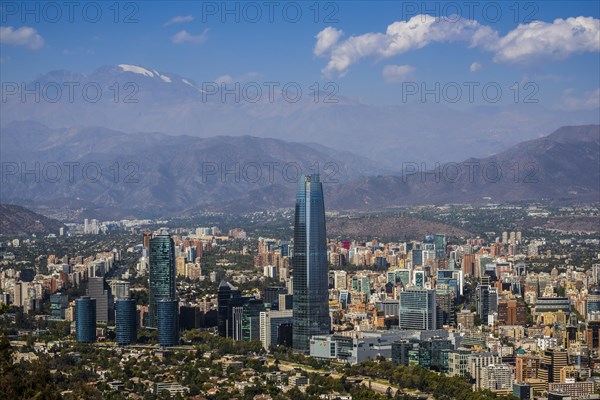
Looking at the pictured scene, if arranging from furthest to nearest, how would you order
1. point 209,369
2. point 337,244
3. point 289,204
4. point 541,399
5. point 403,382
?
point 289,204 → point 337,244 → point 209,369 → point 403,382 → point 541,399

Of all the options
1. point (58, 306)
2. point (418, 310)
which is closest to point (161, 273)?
point (58, 306)

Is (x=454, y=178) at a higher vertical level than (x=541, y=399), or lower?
higher

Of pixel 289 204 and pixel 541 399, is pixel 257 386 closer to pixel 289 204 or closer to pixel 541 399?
pixel 541 399

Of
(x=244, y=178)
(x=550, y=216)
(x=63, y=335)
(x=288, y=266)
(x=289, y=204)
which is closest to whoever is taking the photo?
(x=63, y=335)

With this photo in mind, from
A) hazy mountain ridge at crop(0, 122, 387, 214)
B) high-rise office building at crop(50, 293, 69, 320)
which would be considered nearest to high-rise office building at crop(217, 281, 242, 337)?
high-rise office building at crop(50, 293, 69, 320)

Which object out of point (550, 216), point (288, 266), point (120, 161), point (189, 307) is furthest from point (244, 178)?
point (189, 307)

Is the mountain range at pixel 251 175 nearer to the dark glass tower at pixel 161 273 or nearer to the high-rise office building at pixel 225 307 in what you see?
the dark glass tower at pixel 161 273

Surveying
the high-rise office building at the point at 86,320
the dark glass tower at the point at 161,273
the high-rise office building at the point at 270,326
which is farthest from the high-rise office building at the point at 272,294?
the high-rise office building at the point at 86,320
